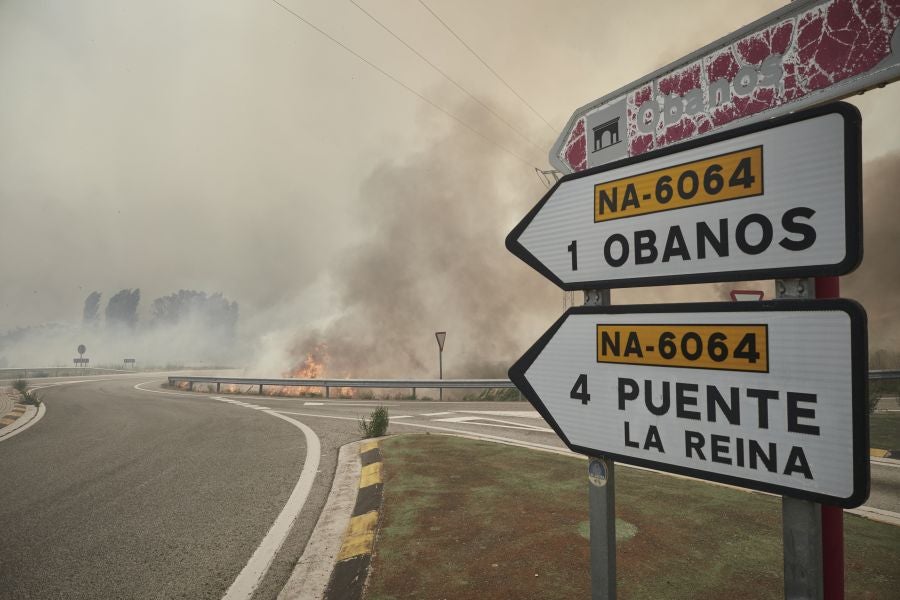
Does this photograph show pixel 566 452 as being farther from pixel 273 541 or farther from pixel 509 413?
pixel 509 413

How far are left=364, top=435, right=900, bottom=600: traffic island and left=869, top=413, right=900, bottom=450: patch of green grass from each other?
3.90 m

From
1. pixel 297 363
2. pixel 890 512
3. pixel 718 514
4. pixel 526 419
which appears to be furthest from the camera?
pixel 297 363

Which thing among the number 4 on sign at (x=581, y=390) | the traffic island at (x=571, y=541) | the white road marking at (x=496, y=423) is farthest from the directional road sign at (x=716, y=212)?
the white road marking at (x=496, y=423)

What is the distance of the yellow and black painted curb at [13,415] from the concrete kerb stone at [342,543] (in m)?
11.2

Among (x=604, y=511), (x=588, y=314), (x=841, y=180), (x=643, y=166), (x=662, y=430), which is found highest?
(x=643, y=166)

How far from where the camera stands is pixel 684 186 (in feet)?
4.62

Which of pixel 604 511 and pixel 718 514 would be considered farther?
pixel 718 514

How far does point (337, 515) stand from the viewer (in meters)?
4.38

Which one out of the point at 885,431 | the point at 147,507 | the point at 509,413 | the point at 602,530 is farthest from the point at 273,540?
the point at 885,431

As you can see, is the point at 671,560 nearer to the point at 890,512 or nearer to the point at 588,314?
the point at 588,314

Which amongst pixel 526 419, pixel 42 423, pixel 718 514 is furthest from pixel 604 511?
pixel 42 423

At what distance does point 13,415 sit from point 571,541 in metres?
16.3

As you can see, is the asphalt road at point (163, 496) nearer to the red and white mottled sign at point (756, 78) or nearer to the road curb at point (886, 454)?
the road curb at point (886, 454)

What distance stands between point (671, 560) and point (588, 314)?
251cm
